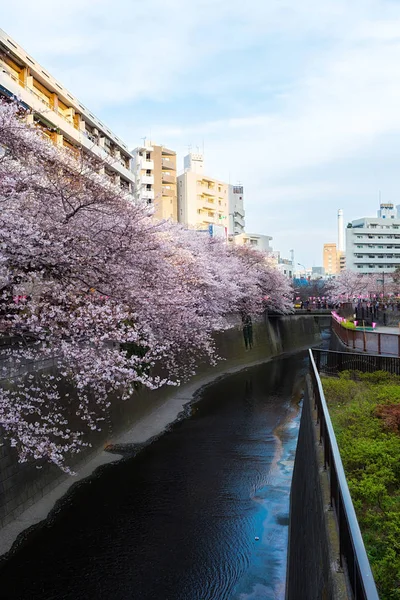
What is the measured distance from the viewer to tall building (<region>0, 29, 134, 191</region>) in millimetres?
26602

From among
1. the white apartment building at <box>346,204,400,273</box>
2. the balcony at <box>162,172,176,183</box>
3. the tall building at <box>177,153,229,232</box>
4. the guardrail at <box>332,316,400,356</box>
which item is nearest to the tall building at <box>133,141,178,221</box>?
the balcony at <box>162,172,176,183</box>

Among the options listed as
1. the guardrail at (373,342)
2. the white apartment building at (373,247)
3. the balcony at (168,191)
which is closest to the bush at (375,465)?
the guardrail at (373,342)

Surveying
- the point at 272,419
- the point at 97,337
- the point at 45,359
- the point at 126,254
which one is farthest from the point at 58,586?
the point at 272,419

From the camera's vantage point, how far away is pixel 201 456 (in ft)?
58.3

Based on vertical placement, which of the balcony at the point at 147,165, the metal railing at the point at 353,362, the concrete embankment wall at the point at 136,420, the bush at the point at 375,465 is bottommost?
the concrete embankment wall at the point at 136,420

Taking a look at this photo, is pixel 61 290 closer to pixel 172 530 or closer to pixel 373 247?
pixel 172 530

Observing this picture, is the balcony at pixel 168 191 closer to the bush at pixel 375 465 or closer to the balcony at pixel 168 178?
A: the balcony at pixel 168 178

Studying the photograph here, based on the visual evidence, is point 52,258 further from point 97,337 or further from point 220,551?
point 220,551

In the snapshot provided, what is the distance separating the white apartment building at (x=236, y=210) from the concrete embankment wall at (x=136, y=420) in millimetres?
38973

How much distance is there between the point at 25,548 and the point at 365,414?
7700mm

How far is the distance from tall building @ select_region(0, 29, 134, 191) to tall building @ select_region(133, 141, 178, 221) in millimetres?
23104

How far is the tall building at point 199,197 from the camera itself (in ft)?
244

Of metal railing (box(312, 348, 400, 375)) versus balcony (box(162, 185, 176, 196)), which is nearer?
metal railing (box(312, 348, 400, 375))

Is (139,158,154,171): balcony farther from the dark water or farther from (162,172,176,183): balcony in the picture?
the dark water
